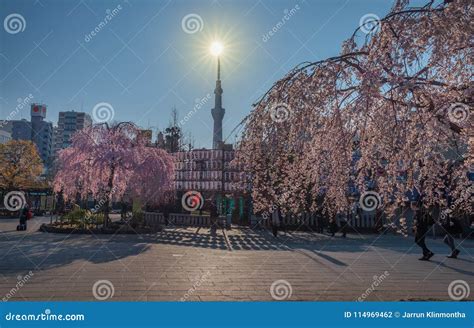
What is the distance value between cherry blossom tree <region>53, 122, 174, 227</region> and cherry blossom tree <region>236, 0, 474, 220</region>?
607 inches

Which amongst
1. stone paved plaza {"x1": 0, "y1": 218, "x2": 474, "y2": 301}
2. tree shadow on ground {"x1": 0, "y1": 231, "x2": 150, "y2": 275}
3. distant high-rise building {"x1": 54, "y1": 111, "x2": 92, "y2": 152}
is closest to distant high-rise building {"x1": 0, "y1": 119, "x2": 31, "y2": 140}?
distant high-rise building {"x1": 54, "y1": 111, "x2": 92, "y2": 152}

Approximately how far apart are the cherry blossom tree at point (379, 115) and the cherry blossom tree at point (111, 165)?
15.4m

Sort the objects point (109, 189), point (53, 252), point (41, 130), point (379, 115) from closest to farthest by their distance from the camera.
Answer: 1. point (379, 115)
2. point (53, 252)
3. point (109, 189)
4. point (41, 130)

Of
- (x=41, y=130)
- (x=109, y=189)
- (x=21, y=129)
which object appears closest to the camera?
(x=109, y=189)

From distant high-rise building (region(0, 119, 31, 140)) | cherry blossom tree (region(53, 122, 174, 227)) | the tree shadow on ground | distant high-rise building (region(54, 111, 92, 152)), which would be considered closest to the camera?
the tree shadow on ground

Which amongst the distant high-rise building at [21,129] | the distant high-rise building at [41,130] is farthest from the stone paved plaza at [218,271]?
the distant high-rise building at [21,129]

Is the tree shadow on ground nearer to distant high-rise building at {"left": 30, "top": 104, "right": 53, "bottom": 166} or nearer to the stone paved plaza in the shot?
the stone paved plaza

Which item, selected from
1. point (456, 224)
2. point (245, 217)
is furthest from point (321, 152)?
point (245, 217)

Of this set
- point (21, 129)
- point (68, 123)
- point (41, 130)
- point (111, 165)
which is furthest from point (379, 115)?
point (68, 123)

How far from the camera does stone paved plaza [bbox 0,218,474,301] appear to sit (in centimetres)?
655

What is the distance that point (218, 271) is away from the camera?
877 cm

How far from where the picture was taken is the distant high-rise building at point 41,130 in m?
112

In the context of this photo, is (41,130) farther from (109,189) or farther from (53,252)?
(53,252)

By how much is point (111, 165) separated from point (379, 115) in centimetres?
1667
